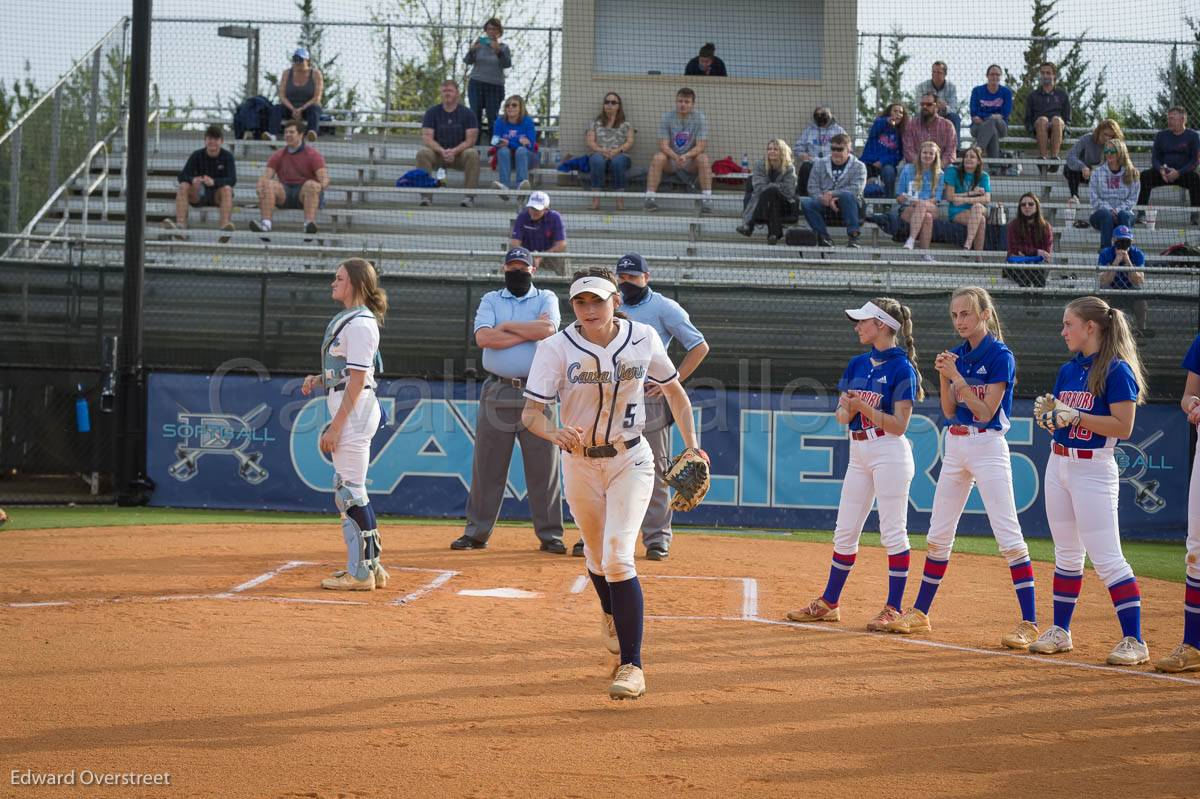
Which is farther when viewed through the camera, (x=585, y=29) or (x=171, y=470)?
(x=585, y=29)

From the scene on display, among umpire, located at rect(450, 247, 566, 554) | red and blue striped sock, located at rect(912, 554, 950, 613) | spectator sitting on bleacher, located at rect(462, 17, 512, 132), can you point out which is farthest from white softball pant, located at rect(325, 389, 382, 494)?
spectator sitting on bleacher, located at rect(462, 17, 512, 132)

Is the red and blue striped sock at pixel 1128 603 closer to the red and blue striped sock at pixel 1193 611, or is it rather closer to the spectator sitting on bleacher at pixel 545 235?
the red and blue striped sock at pixel 1193 611

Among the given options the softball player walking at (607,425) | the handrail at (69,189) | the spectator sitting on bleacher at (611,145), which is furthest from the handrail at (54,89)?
the softball player walking at (607,425)

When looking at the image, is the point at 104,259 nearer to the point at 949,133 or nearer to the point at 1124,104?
the point at 949,133

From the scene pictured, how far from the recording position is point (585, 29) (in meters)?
20.2

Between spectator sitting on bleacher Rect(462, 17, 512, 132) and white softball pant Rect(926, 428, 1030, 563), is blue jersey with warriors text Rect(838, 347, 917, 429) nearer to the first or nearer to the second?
white softball pant Rect(926, 428, 1030, 563)

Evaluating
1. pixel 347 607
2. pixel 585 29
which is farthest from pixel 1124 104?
pixel 347 607

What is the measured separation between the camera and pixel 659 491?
1012 cm

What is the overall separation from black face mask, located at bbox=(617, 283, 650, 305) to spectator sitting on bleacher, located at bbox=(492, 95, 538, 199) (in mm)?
8715

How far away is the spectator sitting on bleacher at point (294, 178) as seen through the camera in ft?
55.9

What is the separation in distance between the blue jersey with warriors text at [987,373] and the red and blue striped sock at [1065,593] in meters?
0.91

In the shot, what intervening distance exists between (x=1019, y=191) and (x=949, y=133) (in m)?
→ 2.11

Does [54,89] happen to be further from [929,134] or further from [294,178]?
[929,134]

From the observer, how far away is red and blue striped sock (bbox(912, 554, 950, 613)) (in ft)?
24.5
